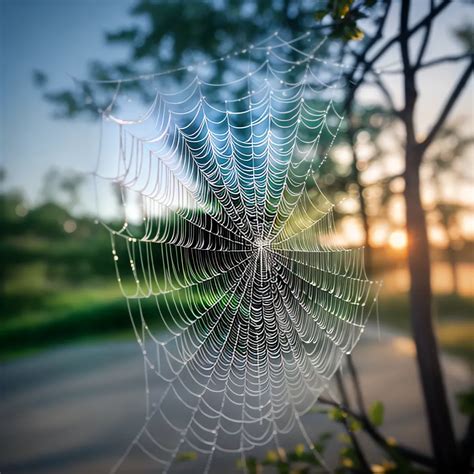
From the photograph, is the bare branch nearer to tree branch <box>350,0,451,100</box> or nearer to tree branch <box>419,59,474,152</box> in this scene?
tree branch <box>350,0,451,100</box>

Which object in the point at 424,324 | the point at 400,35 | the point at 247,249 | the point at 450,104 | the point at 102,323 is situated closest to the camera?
the point at 400,35

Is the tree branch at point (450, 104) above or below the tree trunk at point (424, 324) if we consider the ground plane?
above

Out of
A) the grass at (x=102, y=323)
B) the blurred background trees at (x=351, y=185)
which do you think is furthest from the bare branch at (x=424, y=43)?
the grass at (x=102, y=323)

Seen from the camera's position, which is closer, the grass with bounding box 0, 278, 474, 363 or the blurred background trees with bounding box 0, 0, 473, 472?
the blurred background trees with bounding box 0, 0, 473, 472

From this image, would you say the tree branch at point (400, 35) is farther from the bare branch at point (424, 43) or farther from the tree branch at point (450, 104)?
the tree branch at point (450, 104)

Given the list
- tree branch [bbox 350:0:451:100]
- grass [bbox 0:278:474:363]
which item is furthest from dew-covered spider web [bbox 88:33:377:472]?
grass [bbox 0:278:474:363]

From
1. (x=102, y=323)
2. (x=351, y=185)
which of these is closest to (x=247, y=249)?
(x=351, y=185)

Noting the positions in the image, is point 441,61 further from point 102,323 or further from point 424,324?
point 102,323

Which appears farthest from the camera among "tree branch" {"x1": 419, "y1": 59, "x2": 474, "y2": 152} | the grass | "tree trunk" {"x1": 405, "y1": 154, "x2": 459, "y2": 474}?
the grass

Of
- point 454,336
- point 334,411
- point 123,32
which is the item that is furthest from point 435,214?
point 334,411
